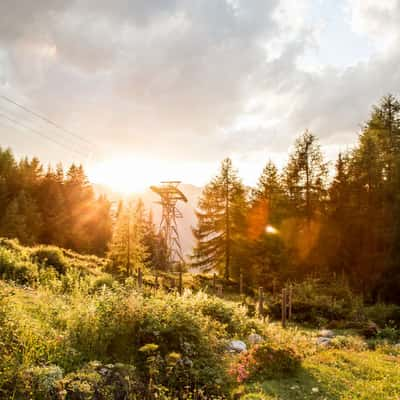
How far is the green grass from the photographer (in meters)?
6.76

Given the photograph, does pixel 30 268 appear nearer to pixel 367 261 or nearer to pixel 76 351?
pixel 76 351

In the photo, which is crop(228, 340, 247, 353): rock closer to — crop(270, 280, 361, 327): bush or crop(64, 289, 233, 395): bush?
crop(64, 289, 233, 395): bush

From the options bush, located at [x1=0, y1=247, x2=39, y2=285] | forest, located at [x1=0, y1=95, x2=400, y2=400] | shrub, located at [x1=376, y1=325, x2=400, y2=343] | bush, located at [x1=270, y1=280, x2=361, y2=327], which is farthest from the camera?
bush, located at [x1=270, y1=280, x2=361, y2=327]

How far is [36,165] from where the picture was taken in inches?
2141

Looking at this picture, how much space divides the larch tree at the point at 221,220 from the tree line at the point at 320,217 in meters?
0.10

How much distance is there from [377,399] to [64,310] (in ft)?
20.1

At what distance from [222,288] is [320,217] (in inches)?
470

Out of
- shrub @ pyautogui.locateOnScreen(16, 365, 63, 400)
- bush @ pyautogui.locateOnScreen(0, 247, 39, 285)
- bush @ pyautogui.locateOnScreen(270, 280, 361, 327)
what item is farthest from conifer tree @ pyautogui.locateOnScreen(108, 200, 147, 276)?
shrub @ pyautogui.locateOnScreen(16, 365, 63, 400)

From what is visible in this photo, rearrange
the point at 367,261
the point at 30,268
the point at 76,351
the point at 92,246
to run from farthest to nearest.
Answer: the point at 92,246 → the point at 367,261 → the point at 30,268 → the point at 76,351

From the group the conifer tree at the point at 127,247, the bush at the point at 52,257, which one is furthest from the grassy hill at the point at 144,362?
the conifer tree at the point at 127,247

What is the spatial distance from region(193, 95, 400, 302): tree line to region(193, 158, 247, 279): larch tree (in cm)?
10

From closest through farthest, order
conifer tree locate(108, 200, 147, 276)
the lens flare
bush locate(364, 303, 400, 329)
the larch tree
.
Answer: bush locate(364, 303, 400, 329) < conifer tree locate(108, 200, 147, 276) < the lens flare < the larch tree

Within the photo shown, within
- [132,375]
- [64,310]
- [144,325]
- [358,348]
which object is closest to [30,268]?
[64,310]

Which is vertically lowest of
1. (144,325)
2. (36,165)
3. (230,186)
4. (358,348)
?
(358,348)
